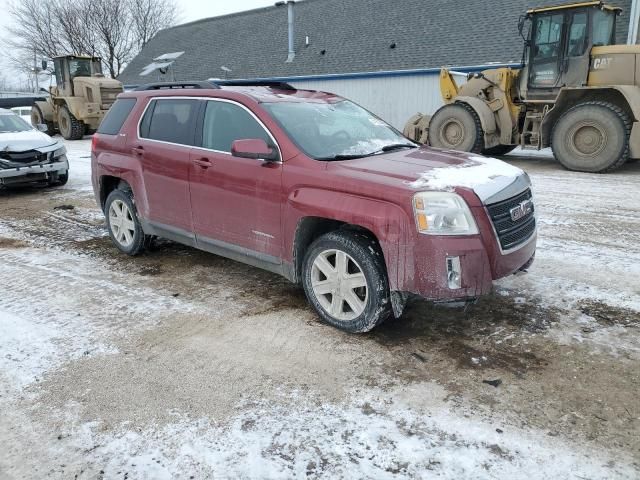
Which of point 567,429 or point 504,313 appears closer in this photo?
point 567,429

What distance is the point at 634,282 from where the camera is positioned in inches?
180

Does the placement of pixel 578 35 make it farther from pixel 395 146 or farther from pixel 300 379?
pixel 300 379

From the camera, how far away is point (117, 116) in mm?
5742

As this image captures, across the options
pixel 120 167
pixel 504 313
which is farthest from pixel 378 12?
pixel 504 313

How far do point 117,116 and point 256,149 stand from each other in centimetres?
258

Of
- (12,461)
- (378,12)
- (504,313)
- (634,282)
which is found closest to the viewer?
(12,461)

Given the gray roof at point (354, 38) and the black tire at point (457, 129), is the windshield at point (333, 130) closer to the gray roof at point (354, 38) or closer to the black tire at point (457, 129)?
the black tire at point (457, 129)

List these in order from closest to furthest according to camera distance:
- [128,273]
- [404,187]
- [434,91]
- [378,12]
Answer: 1. [404,187]
2. [128,273]
3. [434,91]
4. [378,12]

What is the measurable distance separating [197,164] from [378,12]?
832 inches

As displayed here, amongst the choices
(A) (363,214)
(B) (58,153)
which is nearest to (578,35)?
(A) (363,214)

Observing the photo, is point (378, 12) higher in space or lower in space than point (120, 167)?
higher

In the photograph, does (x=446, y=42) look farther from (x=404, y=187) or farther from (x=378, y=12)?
(x=404, y=187)

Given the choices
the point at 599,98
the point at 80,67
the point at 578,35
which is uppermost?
the point at 80,67

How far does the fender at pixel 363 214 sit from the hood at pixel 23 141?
7.30m
